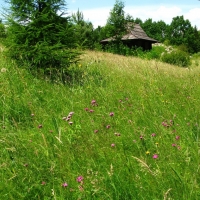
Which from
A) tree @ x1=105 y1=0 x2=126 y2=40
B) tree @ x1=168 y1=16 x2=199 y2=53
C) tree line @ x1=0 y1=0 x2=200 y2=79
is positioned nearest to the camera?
tree line @ x1=0 y1=0 x2=200 y2=79

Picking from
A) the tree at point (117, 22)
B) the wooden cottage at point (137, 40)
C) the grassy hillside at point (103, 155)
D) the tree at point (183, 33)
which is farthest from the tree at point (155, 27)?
the grassy hillside at point (103, 155)

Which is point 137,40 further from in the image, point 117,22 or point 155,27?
point 155,27

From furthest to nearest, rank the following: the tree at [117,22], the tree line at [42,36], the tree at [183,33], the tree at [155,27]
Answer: the tree at [155,27]
the tree at [183,33]
the tree at [117,22]
the tree line at [42,36]

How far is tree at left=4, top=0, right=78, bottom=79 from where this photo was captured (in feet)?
19.2

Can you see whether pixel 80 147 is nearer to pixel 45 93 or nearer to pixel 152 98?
pixel 152 98

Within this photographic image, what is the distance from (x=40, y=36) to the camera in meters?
6.09

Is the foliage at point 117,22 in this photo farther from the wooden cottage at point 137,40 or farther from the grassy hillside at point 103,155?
the grassy hillside at point 103,155

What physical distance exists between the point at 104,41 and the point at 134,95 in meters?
33.9

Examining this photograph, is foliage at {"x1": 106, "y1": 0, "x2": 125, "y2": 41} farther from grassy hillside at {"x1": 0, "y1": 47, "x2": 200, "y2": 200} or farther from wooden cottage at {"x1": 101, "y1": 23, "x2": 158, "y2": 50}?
grassy hillside at {"x1": 0, "y1": 47, "x2": 200, "y2": 200}

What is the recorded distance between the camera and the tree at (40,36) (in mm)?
5863

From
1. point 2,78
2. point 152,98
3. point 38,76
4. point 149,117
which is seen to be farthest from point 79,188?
point 38,76

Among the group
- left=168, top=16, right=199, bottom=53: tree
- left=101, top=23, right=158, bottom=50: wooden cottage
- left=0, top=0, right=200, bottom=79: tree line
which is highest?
left=168, top=16, right=199, bottom=53: tree

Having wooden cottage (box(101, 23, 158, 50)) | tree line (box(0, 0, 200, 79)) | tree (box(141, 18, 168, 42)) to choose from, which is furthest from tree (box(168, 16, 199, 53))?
tree line (box(0, 0, 200, 79))

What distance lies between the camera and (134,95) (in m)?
4.51
